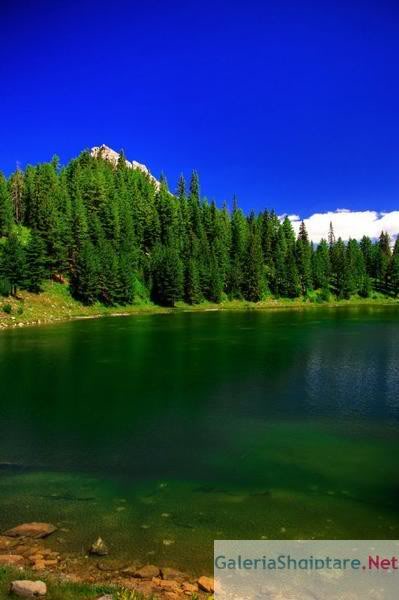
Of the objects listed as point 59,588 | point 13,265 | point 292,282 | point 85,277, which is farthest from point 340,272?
point 59,588

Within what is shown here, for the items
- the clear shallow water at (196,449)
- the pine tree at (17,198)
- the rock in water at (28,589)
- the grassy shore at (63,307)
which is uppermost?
the pine tree at (17,198)

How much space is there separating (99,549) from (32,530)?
2.64m

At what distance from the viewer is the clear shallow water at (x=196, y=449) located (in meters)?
14.9

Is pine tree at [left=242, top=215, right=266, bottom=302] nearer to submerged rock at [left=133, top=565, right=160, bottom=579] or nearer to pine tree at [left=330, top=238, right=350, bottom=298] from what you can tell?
pine tree at [left=330, top=238, right=350, bottom=298]

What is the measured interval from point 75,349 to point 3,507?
126 ft

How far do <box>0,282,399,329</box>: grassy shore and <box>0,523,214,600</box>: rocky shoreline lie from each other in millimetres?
70207

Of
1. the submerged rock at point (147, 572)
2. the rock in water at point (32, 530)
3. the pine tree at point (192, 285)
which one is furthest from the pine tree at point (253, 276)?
the submerged rock at point (147, 572)

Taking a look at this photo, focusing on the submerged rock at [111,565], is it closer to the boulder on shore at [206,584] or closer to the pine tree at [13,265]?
the boulder on shore at [206,584]

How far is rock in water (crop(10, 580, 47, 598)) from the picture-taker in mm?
9711

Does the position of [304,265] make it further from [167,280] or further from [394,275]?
[167,280]

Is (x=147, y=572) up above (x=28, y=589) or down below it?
below

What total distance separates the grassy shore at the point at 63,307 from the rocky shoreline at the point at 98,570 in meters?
70.2

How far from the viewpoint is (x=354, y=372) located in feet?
133

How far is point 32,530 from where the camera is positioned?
14.1 metres
